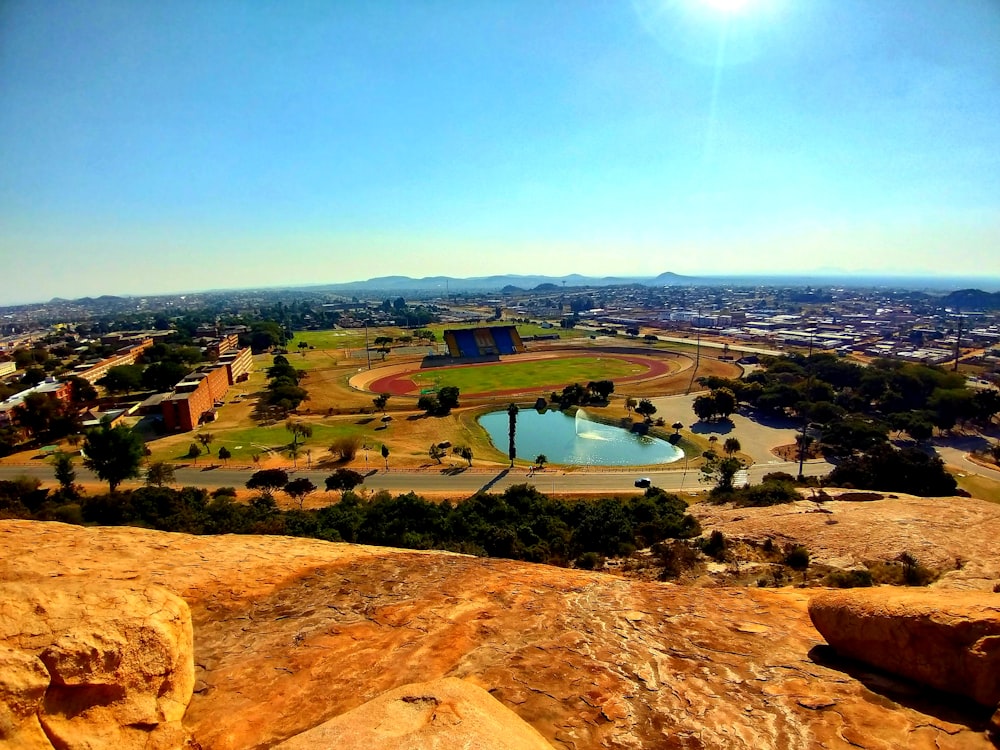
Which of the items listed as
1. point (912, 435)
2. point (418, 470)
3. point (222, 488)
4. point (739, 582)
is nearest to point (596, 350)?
point (912, 435)

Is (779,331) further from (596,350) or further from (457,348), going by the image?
(457,348)

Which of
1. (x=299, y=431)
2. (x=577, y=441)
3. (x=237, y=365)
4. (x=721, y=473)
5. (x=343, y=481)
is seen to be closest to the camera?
(x=343, y=481)

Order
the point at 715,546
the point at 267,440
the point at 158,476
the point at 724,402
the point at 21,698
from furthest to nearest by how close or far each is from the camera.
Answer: the point at 724,402
the point at 267,440
the point at 158,476
the point at 715,546
the point at 21,698

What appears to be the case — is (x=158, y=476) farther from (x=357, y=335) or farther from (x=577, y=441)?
(x=357, y=335)

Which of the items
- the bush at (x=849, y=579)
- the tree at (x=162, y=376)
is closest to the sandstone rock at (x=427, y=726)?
the bush at (x=849, y=579)

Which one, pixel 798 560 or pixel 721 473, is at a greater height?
pixel 798 560

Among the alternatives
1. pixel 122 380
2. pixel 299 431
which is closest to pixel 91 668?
pixel 299 431

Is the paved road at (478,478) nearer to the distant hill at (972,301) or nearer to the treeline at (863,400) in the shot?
the treeline at (863,400)
